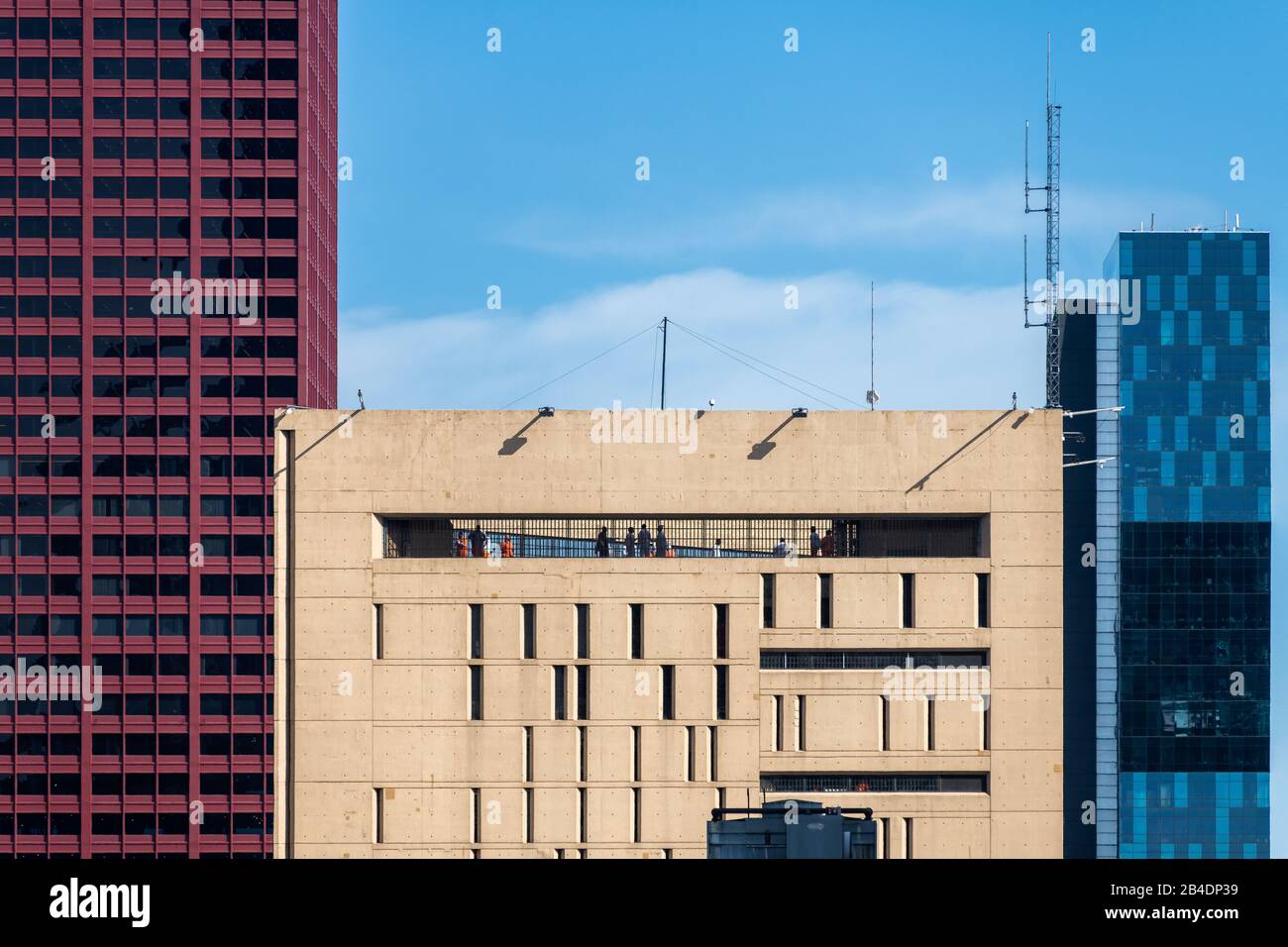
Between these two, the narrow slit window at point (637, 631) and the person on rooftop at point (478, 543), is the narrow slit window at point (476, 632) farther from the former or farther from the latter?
the narrow slit window at point (637, 631)

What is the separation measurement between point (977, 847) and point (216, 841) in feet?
254

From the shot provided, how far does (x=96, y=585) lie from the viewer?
132625mm

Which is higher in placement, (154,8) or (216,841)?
(154,8)

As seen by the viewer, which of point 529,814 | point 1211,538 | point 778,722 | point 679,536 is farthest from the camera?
point 1211,538

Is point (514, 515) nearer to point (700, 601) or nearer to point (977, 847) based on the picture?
point (700, 601)

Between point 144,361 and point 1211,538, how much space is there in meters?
128

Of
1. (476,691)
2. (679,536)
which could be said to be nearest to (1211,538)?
(679,536)

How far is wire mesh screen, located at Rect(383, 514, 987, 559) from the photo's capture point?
7075cm

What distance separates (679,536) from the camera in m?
71.1

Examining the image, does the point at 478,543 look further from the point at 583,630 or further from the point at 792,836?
the point at 792,836

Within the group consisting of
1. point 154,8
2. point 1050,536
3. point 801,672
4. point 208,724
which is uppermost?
point 154,8

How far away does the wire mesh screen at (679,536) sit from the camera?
232 ft
